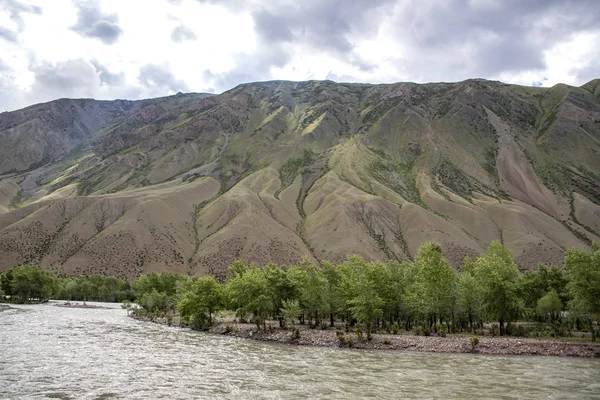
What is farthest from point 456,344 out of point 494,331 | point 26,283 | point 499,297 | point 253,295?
point 26,283

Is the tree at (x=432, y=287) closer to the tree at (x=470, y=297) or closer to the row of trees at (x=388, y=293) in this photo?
the row of trees at (x=388, y=293)

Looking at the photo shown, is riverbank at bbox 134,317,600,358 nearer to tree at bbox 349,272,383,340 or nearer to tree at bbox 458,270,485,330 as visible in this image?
tree at bbox 349,272,383,340

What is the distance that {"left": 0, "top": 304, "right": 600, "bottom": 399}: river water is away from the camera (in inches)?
1187

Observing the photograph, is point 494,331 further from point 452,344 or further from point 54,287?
point 54,287

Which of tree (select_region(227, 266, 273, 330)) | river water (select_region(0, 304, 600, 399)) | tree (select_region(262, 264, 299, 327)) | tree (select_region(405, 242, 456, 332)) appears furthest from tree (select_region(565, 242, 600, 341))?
tree (select_region(227, 266, 273, 330))

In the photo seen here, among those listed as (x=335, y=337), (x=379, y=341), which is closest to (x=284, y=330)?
(x=335, y=337)

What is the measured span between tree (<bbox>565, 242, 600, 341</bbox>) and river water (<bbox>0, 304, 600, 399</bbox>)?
11.8 metres

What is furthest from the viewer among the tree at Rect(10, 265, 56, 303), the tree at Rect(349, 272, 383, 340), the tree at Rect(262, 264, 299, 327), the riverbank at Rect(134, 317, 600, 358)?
the tree at Rect(10, 265, 56, 303)

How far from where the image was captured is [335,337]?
2362 inches

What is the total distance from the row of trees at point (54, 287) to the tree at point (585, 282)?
131527 mm

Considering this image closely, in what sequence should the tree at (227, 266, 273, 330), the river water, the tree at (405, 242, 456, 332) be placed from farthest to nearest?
the tree at (227, 266, 273, 330)
the tree at (405, 242, 456, 332)
the river water

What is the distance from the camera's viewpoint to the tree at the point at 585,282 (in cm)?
5462

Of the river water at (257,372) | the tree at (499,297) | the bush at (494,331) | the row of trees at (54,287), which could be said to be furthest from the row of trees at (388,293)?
the row of trees at (54,287)

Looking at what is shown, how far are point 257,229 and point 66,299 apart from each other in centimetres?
7800
